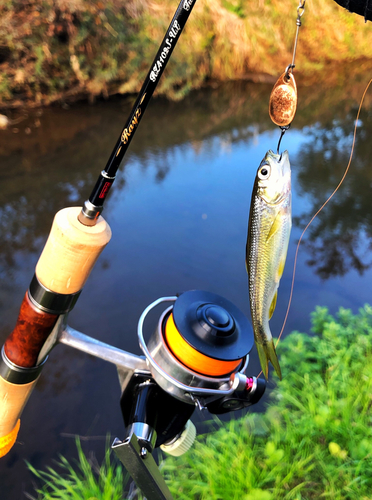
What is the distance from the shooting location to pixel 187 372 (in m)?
0.84

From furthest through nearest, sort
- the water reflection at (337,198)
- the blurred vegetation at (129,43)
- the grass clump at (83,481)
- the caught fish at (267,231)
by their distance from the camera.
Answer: the blurred vegetation at (129,43), the water reflection at (337,198), the grass clump at (83,481), the caught fish at (267,231)

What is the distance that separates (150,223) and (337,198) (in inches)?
79.5

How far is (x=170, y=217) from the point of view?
3152mm

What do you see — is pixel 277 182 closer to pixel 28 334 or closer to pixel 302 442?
pixel 28 334

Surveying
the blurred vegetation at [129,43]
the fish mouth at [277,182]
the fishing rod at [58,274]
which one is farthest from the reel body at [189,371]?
the blurred vegetation at [129,43]

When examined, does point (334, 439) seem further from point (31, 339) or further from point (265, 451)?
point (31, 339)

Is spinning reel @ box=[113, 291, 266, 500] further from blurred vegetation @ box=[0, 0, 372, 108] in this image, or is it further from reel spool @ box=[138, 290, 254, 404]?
blurred vegetation @ box=[0, 0, 372, 108]

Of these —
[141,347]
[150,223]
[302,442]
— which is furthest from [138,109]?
[150,223]

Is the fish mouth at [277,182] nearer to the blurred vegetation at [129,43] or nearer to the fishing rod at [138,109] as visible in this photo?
the fishing rod at [138,109]

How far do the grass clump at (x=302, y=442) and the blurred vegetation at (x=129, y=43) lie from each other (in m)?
3.99

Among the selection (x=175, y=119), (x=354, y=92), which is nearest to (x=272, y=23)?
(x=354, y=92)

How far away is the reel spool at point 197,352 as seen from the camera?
32.9 inches

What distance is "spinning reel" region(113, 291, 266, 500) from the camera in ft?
2.73

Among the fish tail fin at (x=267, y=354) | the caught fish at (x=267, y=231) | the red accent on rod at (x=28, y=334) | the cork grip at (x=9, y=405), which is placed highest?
the caught fish at (x=267, y=231)
